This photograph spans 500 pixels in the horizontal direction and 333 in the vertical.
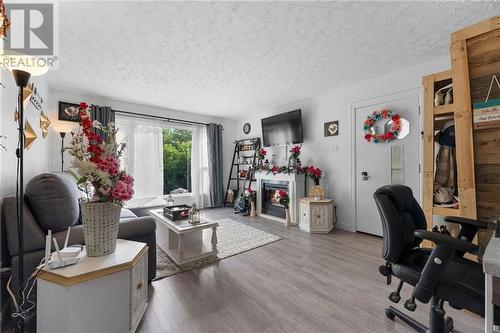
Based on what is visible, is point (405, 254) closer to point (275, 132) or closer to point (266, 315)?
point (266, 315)

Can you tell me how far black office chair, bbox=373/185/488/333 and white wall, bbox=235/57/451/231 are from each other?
2125 millimetres

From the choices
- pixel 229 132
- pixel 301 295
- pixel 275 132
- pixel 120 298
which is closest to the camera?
pixel 120 298

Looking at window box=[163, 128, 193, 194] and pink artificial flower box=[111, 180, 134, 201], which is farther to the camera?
window box=[163, 128, 193, 194]

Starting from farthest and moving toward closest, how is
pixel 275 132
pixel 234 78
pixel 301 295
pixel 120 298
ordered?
1. pixel 275 132
2. pixel 234 78
3. pixel 301 295
4. pixel 120 298

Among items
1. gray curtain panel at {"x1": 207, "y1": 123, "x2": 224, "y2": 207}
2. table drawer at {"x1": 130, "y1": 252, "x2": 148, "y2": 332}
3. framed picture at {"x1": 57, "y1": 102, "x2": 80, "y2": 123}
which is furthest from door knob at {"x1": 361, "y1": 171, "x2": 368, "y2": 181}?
framed picture at {"x1": 57, "y1": 102, "x2": 80, "y2": 123}

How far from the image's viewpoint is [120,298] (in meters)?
1.25

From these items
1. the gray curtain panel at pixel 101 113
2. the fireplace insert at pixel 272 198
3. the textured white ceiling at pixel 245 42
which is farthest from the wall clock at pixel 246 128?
the gray curtain panel at pixel 101 113

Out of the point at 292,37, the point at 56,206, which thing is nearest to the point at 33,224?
the point at 56,206

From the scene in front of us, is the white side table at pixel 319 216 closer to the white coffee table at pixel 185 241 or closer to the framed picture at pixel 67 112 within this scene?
the white coffee table at pixel 185 241

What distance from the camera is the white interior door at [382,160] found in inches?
113

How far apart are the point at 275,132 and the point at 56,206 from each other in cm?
378

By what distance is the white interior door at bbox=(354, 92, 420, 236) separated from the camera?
2867 mm

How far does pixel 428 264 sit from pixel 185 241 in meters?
2.30

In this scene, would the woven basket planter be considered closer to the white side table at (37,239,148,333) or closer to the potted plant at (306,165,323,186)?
the white side table at (37,239,148,333)
